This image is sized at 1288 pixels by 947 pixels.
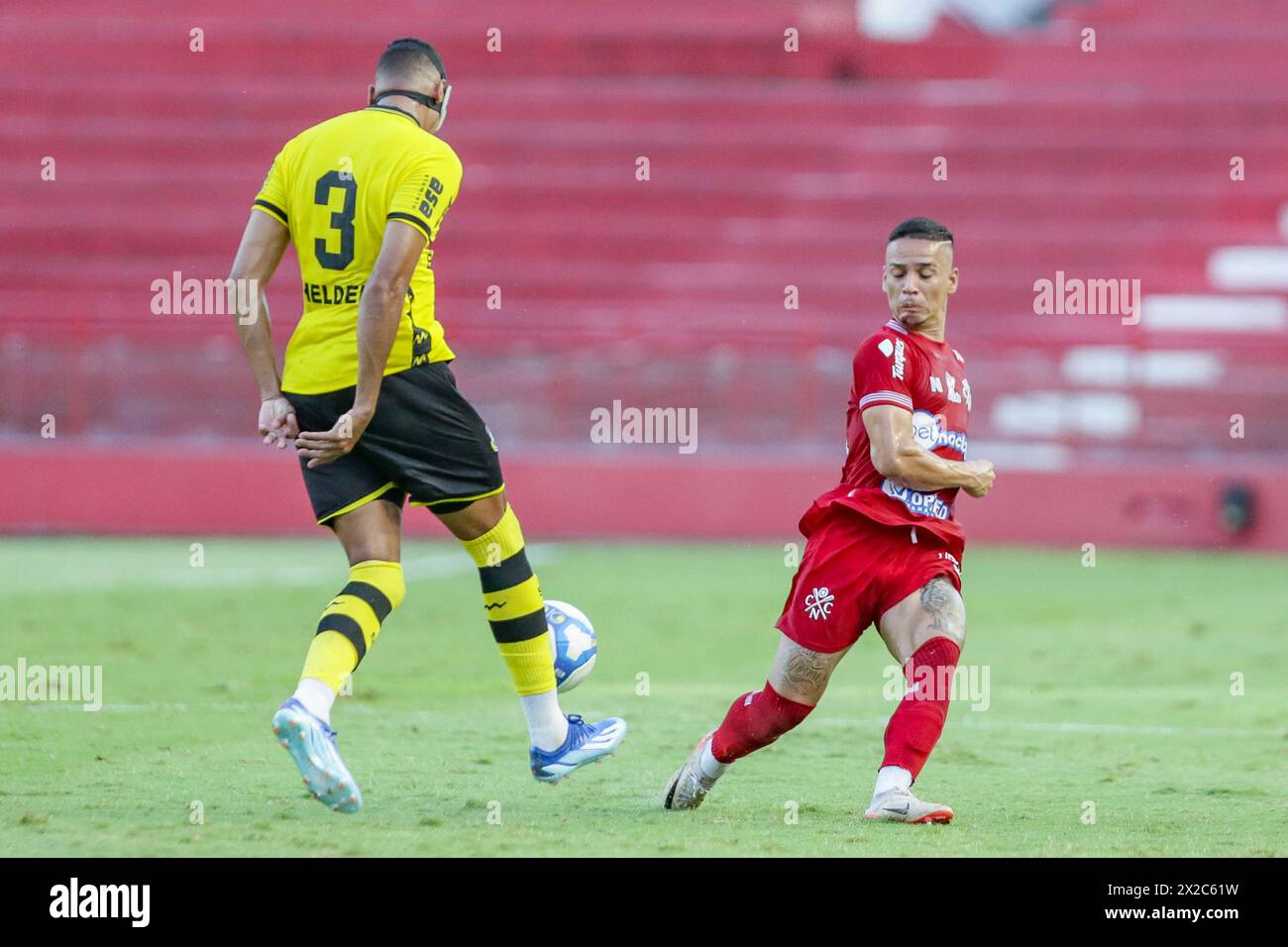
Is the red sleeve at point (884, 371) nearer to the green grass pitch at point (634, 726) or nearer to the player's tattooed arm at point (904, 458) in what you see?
the player's tattooed arm at point (904, 458)

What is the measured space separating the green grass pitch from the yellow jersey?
4.04ft

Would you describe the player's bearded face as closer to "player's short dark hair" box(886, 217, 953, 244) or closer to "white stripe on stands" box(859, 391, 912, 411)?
"player's short dark hair" box(886, 217, 953, 244)

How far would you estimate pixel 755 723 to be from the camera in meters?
5.27

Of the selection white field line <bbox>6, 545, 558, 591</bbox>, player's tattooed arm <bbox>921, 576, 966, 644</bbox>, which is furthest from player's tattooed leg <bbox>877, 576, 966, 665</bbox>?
white field line <bbox>6, 545, 558, 591</bbox>

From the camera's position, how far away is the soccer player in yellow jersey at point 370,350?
16.6ft

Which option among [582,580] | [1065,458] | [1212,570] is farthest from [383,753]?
[1065,458]

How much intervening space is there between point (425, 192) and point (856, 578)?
1.56 meters

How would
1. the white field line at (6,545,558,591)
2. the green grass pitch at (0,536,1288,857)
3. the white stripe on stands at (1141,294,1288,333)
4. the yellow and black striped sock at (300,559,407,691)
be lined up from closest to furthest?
1. the green grass pitch at (0,536,1288,857)
2. the yellow and black striped sock at (300,559,407,691)
3. the white field line at (6,545,558,591)
4. the white stripe on stands at (1141,294,1288,333)

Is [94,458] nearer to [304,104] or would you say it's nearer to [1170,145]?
[304,104]

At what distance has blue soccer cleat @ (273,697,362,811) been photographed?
466 centimetres

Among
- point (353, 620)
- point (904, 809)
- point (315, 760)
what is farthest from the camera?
point (353, 620)

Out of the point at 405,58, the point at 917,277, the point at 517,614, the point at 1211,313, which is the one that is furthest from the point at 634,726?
the point at 1211,313

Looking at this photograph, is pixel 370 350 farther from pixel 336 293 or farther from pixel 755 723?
pixel 755 723
